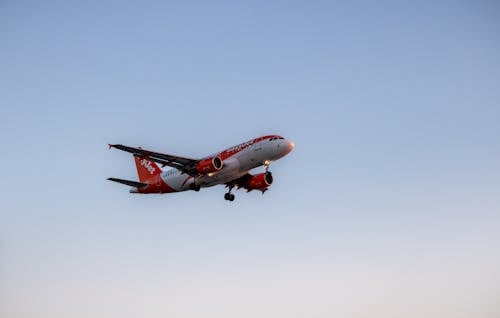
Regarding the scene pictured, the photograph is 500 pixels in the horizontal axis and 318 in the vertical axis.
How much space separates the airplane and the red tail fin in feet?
12.2

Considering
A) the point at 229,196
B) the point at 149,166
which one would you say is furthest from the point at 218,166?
the point at 149,166

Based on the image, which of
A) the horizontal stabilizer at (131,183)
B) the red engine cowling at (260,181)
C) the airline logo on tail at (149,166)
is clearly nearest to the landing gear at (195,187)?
the horizontal stabilizer at (131,183)

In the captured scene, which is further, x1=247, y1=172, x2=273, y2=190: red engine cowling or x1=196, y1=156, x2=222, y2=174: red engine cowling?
x1=247, y1=172, x2=273, y2=190: red engine cowling

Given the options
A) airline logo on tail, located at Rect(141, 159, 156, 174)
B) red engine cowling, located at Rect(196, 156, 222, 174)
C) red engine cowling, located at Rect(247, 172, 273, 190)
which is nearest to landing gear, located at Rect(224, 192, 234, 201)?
red engine cowling, located at Rect(247, 172, 273, 190)

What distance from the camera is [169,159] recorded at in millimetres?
55375

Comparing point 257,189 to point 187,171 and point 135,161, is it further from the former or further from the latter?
point 135,161

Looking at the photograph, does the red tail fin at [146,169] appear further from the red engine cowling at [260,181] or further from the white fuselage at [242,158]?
the red engine cowling at [260,181]

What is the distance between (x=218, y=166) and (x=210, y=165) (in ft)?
2.30

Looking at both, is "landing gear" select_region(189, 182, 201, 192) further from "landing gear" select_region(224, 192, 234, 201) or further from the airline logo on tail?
the airline logo on tail

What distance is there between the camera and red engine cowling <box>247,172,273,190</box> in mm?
59531

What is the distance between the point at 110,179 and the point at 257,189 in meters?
14.3

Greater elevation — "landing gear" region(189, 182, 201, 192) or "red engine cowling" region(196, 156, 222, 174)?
"red engine cowling" region(196, 156, 222, 174)

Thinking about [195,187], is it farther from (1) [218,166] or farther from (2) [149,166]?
(2) [149,166]

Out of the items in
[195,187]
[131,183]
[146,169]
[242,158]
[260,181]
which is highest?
[146,169]
